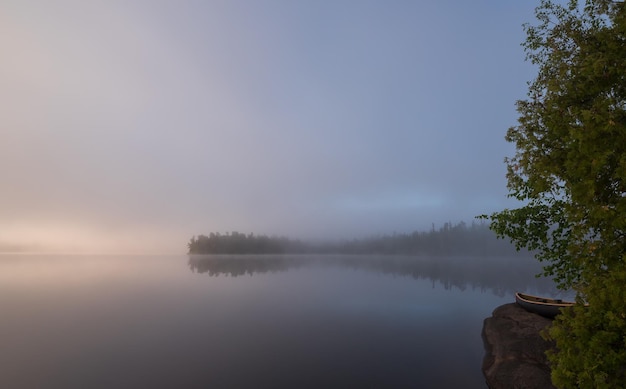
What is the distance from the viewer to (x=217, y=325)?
116ft

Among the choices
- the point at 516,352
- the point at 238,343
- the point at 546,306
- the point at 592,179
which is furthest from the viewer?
the point at 546,306

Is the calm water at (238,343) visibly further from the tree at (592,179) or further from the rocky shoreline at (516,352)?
the tree at (592,179)

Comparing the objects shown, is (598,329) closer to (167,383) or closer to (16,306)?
(167,383)

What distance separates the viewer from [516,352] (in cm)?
2233

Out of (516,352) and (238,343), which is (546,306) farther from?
(238,343)

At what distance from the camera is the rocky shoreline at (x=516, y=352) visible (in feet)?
60.0

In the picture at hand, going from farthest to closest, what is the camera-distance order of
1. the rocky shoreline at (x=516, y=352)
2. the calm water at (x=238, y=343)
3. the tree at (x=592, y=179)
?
the calm water at (x=238, y=343), the rocky shoreline at (x=516, y=352), the tree at (x=592, y=179)

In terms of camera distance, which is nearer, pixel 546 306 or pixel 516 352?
pixel 516 352

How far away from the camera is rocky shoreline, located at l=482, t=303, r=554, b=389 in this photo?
18.3 metres

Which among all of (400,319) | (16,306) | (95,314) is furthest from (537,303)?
(16,306)

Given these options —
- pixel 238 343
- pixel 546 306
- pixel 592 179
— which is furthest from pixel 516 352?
pixel 238 343

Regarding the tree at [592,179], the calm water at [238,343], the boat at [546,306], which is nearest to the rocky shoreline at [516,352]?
the boat at [546,306]

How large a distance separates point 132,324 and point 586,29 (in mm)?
44523

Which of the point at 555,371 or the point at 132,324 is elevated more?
the point at 555,371
